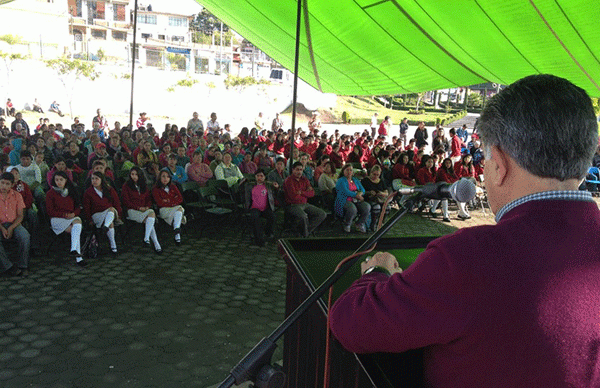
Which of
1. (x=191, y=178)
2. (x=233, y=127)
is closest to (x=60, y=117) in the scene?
(x=233, y=127)

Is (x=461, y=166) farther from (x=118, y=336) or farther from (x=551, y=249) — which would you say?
(x=551, y=249)

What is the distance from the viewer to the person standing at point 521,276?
101 centimetres

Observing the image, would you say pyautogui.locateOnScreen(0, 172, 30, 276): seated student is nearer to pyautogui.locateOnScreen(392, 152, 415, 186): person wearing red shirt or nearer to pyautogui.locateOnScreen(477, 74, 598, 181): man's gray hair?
pyautogui.locateOnScreen(477, 74, 598, 181): man's gray hair

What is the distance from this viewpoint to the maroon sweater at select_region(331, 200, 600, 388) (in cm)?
101

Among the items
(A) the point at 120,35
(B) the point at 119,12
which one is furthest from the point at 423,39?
(B) the point at 119,12

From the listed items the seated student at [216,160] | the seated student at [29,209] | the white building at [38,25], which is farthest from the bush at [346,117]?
the seated student at [29,209]

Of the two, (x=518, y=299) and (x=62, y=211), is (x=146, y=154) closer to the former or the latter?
(x=62, y=211)

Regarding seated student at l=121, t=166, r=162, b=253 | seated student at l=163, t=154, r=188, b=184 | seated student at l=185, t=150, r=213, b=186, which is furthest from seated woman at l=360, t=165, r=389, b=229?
seated student at l=121, t=166, r=162, b=253

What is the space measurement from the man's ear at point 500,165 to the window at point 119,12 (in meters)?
70.6

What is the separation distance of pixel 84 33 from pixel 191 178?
60.2 metres

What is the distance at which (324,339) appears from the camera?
1.82 metres

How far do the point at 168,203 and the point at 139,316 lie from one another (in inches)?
110

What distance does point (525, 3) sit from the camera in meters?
4.94

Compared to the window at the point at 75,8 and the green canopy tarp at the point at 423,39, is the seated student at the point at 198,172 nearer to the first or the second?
the green canopy tarp at the point at 423,39
